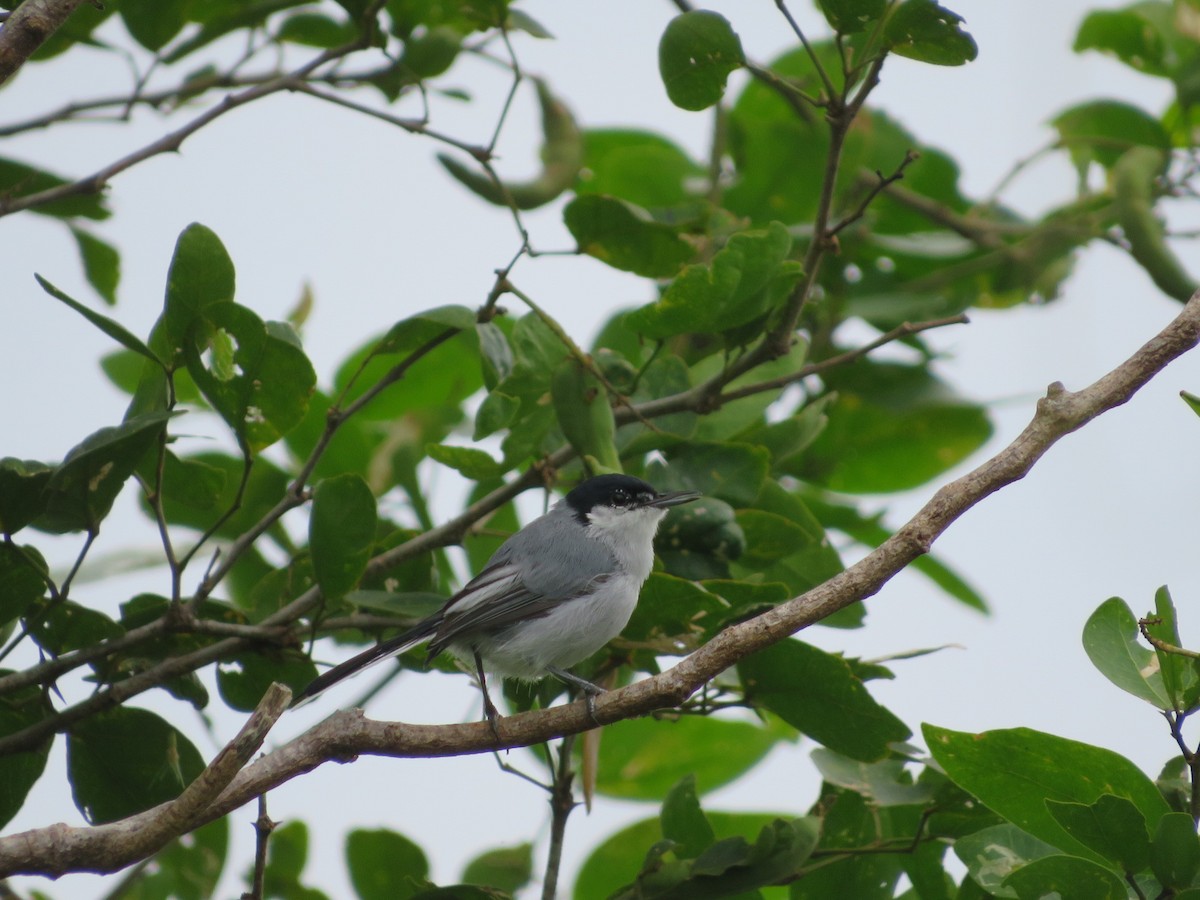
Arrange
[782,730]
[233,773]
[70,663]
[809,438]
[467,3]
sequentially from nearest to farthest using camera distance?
[233,773]
[70,663]
[467,3]
[809,438]
[782,730]

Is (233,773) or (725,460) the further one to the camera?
(725,460)

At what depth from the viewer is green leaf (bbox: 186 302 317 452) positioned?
7.41 ft

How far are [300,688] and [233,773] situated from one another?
2.70ft

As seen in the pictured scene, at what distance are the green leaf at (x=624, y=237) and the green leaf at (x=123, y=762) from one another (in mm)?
1296

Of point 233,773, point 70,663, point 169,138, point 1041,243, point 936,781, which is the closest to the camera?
point 233,773

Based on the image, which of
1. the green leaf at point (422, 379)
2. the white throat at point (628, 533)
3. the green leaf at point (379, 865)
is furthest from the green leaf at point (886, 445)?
the green leaf at point (379, 865)

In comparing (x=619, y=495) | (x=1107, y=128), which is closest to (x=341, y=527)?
(x=619, y=495)

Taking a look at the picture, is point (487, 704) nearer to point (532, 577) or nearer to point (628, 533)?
point (532, 577)

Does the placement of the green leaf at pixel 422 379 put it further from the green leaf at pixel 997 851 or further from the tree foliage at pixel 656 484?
the green leaf at pixel 997 851

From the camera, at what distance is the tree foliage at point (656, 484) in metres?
1.87

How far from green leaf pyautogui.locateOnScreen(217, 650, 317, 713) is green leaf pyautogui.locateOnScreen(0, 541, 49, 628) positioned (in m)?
0.40

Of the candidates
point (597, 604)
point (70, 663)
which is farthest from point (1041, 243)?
point (70, 663)

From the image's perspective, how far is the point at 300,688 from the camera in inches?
96.8

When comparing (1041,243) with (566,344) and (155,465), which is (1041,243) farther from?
(155,465)
